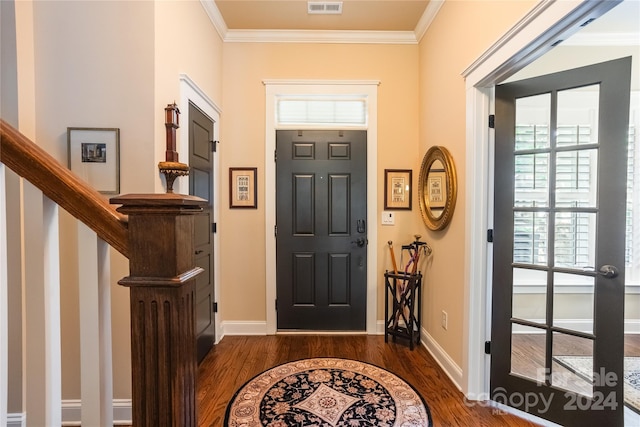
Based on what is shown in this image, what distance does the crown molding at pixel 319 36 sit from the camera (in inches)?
116

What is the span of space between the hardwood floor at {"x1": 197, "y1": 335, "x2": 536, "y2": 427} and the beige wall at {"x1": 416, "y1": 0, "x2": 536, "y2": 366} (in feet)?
0.84

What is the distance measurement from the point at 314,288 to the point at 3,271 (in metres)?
2.50

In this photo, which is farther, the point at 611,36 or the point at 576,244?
the point at 611,36

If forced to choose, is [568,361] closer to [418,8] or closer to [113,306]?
[113,306]

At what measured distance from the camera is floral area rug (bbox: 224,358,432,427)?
177 centimetres

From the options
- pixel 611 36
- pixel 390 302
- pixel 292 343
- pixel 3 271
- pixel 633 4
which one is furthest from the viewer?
pixel 390 302

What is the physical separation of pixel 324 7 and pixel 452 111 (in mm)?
1440

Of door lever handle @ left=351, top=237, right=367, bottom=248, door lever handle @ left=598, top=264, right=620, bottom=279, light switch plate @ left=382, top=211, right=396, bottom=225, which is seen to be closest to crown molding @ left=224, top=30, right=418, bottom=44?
light switch plate @ left=382, top=211, right=396, bottom=225

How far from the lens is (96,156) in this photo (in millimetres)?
1754

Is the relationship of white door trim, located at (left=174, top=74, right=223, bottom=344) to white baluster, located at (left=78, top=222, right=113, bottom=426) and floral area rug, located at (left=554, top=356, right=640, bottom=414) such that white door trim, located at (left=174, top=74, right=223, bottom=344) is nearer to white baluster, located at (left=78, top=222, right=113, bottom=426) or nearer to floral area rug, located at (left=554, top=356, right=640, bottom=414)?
white baluster, located at (left=78, top=222, right=113, bottom=426)

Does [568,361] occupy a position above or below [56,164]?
below

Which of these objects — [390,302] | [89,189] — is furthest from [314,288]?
[89,189]

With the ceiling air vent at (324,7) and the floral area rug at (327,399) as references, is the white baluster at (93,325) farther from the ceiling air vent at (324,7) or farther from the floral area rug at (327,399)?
the ceiling air vent at (324,7)

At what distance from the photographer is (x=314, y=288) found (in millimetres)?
3020
